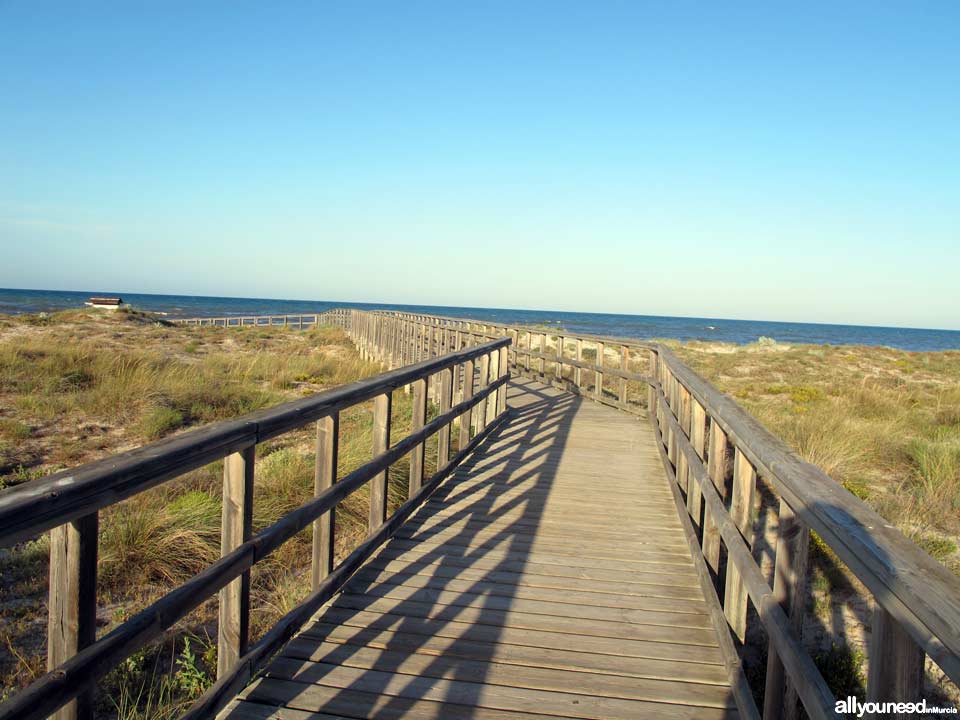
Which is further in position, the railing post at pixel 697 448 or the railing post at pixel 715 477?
the railing post at pixel 697 448

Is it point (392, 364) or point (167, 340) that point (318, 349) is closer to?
point (167, 340)

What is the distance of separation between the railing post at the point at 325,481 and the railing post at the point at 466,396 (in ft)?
11.4

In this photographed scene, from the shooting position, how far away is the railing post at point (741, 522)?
10.8 ft

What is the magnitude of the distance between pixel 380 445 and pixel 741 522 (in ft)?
7.23

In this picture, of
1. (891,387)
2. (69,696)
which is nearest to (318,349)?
(891,387)

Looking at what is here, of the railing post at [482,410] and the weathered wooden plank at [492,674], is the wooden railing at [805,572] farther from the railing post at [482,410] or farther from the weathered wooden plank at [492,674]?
the railing post at [482,410]

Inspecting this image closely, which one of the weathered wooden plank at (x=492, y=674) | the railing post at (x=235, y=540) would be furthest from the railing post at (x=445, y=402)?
the railing post at (x=235, y=540)

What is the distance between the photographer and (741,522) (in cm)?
335

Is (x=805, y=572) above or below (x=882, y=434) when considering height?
above

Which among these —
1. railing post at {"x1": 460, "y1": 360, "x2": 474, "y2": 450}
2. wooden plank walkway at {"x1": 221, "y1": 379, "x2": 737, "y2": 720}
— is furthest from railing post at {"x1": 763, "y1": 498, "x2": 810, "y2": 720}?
railing post at {"x1": 460, "y1": 360, "x2": 474, "y2": 450}

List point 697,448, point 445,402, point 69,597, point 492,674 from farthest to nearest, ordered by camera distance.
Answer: point 445,402 → point 697,448 → point 492,674 → point 69,597

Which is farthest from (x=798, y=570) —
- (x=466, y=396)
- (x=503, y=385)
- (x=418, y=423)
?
(x=503, y=385)

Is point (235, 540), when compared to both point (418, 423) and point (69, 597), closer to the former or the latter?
point (69, 597)

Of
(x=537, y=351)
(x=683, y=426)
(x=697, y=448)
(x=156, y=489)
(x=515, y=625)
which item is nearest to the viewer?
(x=515, y=625)
